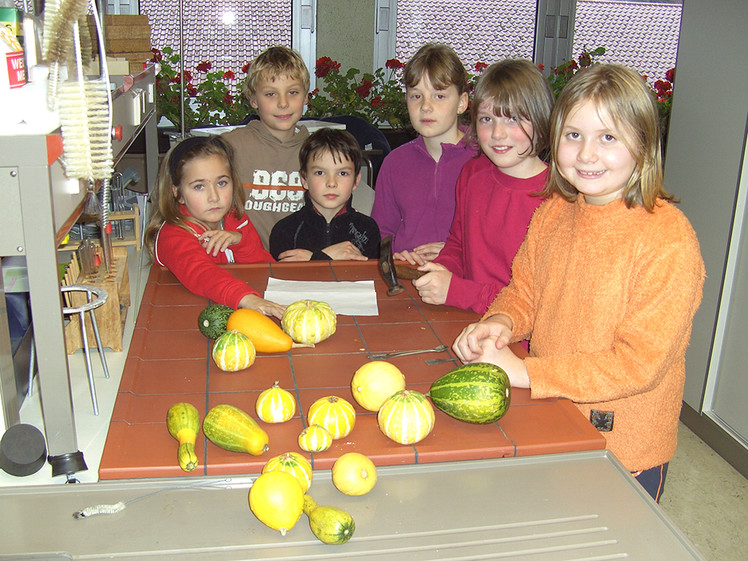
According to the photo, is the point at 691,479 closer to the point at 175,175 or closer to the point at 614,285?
the point at 614,285

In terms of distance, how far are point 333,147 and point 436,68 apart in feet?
1.47

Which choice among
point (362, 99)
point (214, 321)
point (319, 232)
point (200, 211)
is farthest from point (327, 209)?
point (362, 99)

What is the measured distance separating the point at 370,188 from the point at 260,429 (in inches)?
115

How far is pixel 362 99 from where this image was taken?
497cm

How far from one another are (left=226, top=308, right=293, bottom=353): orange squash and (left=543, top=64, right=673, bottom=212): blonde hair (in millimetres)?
686

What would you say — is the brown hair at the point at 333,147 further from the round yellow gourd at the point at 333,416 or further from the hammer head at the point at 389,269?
the round yellow gourd at the point at 333,416

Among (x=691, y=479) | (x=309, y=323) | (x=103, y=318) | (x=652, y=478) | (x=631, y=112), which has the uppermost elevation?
(x=631, y=112)

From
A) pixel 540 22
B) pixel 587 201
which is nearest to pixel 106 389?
pixel 587 201

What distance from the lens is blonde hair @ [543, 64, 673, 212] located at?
1.23 metres

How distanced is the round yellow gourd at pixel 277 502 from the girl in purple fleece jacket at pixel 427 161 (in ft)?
4.46

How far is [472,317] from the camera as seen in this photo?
1604mm

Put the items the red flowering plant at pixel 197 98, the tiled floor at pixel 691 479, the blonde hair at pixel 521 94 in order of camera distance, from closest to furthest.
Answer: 1. the tiled floor at pixel 691 479
2. the blonde hair at pixel 521 94
3. the red flowering plant at pixel 197 98

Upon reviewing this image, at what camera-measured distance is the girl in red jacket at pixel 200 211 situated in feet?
6.24

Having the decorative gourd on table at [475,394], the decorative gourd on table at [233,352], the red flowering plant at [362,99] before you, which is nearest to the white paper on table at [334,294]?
the decorative gourd on table at [233,352]
